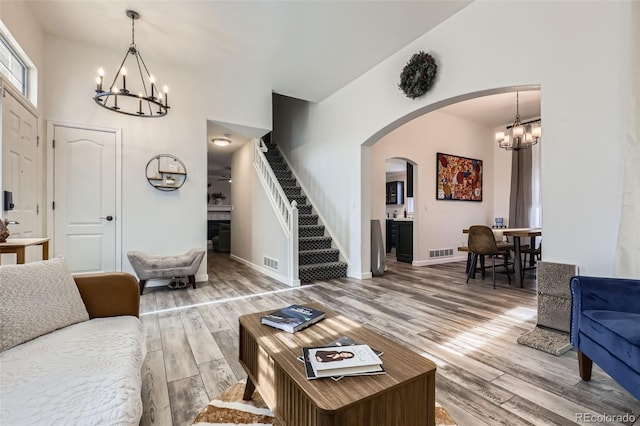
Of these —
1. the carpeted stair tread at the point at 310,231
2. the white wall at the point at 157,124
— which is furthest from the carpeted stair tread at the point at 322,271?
the white wall at the point at 157,124

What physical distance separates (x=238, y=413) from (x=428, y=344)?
157 centimetres

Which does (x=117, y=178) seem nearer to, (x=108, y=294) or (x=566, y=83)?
(x=108, y=294)

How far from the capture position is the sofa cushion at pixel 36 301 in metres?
1.40

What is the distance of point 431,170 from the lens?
6336 mm

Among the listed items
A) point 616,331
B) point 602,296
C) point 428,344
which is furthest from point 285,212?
point 616,331

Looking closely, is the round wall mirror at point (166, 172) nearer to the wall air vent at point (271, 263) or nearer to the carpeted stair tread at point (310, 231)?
the wall air vent at point (271, 263)

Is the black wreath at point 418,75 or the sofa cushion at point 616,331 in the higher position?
the black wreath at point 418,75

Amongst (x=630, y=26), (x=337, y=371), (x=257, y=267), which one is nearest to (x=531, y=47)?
(x=630, y=26)

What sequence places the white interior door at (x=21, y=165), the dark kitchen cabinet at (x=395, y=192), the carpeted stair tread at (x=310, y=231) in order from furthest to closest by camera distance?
the dark kitchen cabinet at (x=395, y=192)
the carpeted stair tread at (x=310, y=231)
the white interior door at (x=21, y=165)

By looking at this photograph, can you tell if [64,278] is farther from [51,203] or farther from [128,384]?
[51,203]

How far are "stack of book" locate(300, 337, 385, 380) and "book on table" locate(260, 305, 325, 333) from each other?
0.26 m

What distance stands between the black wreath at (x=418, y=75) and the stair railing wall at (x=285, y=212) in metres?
2.24

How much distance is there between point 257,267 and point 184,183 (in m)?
2.05

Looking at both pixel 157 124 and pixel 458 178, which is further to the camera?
pixel 458 178
